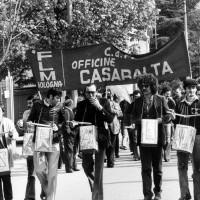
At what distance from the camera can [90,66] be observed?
11352mm

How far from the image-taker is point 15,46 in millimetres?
28266

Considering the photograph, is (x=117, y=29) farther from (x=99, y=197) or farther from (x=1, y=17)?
(x=99, y=197)

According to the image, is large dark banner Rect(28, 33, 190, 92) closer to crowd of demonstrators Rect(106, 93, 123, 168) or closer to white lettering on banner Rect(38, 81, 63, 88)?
white lettering on banner Rect(38, 81, 63, 88)

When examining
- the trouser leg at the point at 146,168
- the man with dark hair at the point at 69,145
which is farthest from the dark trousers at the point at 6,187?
the man with dark hair at the point at 69,145

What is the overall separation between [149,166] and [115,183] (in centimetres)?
269

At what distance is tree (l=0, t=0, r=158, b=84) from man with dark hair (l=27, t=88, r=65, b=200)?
17.9 meters

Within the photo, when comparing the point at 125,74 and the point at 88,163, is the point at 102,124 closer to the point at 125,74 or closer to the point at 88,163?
the point at 88,163

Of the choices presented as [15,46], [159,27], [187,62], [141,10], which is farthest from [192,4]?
[187,62]

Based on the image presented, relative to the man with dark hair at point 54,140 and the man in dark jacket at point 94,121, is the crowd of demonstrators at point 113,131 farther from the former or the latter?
the man with dark hair at point 54,140

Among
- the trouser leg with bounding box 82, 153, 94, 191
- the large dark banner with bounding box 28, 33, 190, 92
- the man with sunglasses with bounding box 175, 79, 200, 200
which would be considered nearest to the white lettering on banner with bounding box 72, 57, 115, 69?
the large dark banner with bounding box 28, 33, 190, 92

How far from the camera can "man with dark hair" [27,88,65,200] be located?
9844mm

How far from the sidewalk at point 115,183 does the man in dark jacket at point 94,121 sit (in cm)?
91

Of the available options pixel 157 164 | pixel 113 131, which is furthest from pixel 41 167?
pixel 113 131

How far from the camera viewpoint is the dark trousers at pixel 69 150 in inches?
589
